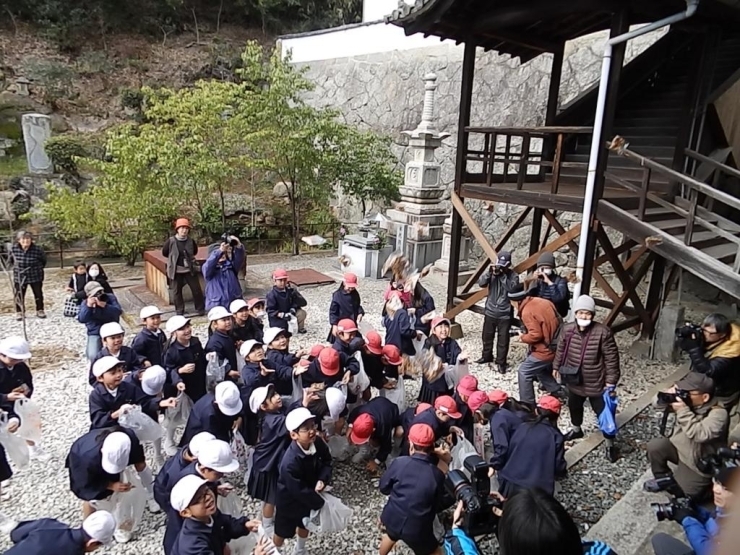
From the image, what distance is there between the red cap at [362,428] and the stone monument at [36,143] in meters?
16.6

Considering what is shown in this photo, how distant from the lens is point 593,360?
195 inches

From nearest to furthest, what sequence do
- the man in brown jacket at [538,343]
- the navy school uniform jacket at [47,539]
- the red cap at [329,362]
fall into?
the navy school uniform jacket at [47,539], the red cap at [329,362], the man in brown jacket at [538,343]

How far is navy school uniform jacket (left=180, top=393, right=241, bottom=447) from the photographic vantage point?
13.2 feet

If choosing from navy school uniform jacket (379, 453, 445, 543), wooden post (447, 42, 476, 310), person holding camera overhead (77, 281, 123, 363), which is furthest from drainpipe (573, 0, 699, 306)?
person holding camera overhead (77, 281, 123, 363)

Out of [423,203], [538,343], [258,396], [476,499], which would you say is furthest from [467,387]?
[423,203]

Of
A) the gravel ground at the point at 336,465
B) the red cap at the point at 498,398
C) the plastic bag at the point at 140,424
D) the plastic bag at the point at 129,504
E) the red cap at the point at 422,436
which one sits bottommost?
the gravel ground at the point at 336,465

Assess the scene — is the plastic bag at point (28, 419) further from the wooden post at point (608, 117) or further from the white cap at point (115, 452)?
the wooden post at point (608, 117)

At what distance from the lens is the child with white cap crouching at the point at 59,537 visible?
2486mm

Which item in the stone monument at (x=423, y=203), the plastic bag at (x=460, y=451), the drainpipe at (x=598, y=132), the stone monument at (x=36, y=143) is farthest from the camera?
the stone monument at (x=36, y=143)

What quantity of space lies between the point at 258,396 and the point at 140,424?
3.49 ft

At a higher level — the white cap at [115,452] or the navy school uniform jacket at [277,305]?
the white cap at [115,452]

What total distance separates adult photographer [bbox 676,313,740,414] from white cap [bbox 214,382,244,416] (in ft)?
13.3

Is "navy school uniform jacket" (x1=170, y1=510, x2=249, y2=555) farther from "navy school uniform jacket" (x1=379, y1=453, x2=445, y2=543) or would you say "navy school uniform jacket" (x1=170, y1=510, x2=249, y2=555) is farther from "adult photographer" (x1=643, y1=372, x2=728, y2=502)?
"adult photographer" (x1=643, y1=372, x2=728, y2=502)

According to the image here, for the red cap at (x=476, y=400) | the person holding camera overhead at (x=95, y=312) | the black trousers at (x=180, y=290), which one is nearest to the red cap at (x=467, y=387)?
the red cap at (x=476, y=400)
